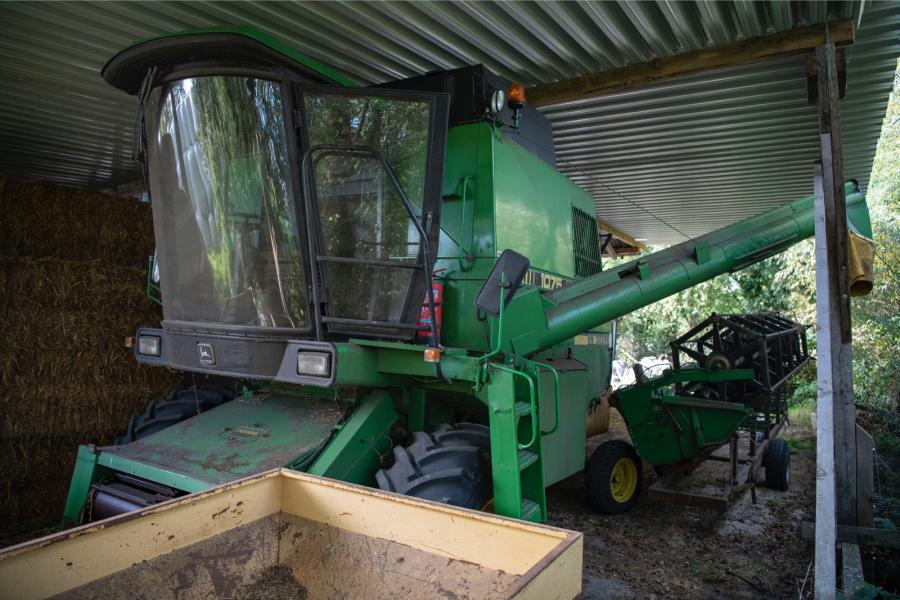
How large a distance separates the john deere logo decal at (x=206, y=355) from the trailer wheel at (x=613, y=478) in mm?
3381

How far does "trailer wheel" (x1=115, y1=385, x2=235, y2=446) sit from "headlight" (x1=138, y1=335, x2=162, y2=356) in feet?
2.05

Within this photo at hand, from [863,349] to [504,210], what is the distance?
8.08 metres

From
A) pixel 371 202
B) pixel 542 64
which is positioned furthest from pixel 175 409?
pixel 542 64

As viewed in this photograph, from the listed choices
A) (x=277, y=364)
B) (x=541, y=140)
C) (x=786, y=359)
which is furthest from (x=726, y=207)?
(x=277, y=364)

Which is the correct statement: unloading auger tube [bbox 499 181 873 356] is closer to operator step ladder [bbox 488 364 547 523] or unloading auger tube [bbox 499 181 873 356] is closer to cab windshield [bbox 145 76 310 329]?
operator step ladder [bbox 488 364 547 523]

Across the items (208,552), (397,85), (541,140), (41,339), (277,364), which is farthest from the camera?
(41,339)

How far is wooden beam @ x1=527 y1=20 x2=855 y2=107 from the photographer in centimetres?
429

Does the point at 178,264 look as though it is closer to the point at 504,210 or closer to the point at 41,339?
the point at 504,210

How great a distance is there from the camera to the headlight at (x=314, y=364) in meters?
3.07

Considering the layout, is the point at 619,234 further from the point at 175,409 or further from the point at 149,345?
the point at 149,345

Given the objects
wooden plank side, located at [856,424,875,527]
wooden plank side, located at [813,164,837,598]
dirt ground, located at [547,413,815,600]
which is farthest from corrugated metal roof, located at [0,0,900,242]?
dirt ground, located at [547,413,815,600]

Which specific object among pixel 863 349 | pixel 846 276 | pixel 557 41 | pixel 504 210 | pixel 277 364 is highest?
pixel 557 41

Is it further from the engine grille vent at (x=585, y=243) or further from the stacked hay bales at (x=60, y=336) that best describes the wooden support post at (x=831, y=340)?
the stacked hay bales at (x=60, y=336)

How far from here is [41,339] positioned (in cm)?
547
